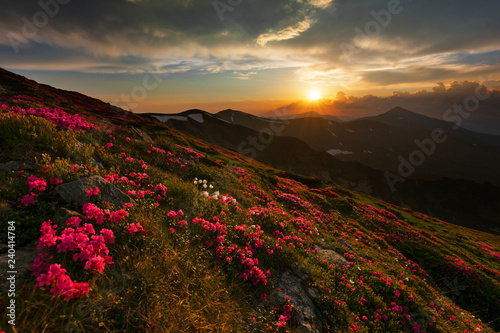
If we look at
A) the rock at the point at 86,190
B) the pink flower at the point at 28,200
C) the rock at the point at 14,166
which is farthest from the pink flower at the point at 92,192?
the rock at the point at 14,166

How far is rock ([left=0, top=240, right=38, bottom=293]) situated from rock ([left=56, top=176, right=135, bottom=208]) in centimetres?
117

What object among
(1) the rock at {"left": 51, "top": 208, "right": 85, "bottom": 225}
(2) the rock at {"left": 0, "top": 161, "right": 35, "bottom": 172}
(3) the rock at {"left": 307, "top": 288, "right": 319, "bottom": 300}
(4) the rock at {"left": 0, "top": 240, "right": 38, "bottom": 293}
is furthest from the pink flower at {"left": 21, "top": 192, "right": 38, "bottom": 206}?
(3) the rock at {"left": 307, "top": 288, "right": 319, "bottom": 300}

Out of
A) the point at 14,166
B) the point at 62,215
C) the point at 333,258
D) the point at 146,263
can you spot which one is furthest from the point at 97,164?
the point at 333,258

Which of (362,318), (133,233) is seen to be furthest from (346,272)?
(133,233)

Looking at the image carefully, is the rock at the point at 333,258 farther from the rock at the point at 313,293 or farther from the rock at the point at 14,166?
the rock at the point at 14,166

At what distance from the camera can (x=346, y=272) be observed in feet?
28.1

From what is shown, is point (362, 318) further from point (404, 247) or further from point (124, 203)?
point (404, 247)

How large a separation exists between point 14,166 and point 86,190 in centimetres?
233

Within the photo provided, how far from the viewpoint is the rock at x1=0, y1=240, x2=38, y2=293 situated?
276cm

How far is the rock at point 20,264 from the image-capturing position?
2760mm

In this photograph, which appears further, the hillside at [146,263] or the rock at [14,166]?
the rock at [14,166]

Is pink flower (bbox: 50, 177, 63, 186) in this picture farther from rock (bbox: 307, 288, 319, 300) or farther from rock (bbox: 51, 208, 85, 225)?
rock (bbox: 307, 288, 319, 300)

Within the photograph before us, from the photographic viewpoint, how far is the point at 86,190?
15.8ft

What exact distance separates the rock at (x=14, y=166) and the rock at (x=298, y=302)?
734 centimetres
